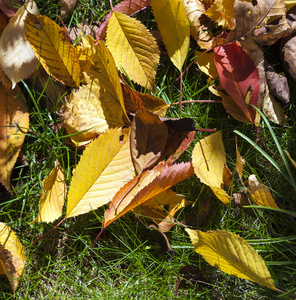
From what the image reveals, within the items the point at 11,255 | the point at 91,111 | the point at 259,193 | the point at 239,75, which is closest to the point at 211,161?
the point at 259,193

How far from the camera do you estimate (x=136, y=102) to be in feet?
4.54

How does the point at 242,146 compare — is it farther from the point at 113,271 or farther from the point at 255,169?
the point at 113,271

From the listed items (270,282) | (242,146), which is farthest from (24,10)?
(270,282)

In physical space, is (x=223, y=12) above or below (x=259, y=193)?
above

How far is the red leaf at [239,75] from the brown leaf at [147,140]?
1.00 feet

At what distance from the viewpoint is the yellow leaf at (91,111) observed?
134 centimetres

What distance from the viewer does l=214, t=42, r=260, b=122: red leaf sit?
4.42 ft

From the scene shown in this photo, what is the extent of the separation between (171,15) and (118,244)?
95 centimetres

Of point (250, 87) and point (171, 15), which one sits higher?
point (171, 15)

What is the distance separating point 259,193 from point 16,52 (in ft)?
3.60

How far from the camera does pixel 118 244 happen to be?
4.73ft

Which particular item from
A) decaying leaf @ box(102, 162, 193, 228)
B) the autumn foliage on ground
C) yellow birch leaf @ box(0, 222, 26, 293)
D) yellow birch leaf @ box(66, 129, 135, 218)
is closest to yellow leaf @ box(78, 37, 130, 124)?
the autumn foliage on ground

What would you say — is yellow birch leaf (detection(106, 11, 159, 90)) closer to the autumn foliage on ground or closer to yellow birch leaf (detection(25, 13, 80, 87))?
the autumn foliage on ground

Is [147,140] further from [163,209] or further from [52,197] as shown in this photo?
[52,197]
